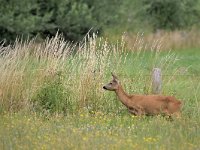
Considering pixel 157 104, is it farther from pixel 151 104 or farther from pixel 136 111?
pixel 136 111

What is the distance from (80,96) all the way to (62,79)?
1.76ft

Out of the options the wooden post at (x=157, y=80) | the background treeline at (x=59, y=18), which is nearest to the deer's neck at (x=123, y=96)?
the wooden post at (x=157, y=80)

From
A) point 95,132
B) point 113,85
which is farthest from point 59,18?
point 95,132

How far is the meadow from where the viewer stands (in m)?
11.8

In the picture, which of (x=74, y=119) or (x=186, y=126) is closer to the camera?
(x=186, y=126)

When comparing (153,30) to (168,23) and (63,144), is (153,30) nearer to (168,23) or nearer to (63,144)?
(168,23)

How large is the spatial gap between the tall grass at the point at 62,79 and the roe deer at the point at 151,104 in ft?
2.07

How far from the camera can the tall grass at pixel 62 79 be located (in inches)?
592

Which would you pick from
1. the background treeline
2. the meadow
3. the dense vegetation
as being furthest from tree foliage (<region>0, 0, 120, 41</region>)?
the meadow

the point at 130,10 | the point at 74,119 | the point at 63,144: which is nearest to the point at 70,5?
the point at 130,10

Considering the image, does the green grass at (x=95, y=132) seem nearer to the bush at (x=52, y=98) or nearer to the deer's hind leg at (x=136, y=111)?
the deer's hind leg at (x=136, y=111)

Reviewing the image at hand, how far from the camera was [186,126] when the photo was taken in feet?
39.4

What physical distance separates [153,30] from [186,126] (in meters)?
Result: 35.7

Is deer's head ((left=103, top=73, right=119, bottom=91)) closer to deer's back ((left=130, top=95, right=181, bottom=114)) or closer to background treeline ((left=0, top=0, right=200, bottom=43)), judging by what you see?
deer's back ((left=130, top=95, right=181, bottom=114))
